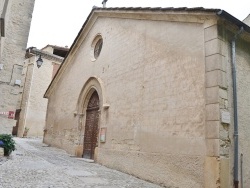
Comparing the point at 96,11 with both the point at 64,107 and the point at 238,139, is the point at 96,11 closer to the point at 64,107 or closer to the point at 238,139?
the point at 64,107

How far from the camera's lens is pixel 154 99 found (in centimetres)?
616

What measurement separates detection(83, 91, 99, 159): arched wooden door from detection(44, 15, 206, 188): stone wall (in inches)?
40.0

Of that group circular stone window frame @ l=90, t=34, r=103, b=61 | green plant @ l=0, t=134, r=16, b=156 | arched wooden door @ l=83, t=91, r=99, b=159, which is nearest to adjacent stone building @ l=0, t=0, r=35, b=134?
green plant @ l=0, t=134, r=16, b=156

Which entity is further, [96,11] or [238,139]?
[96,11]

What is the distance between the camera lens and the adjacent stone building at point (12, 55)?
341 inches

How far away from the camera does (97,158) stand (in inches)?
320

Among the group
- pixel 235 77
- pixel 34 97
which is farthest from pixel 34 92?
pixel 235 77

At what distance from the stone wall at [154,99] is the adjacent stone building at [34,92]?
37.4ft

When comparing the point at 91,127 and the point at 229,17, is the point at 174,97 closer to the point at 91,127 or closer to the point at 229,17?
the point at 229,17

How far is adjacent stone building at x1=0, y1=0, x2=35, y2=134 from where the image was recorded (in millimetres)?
8672

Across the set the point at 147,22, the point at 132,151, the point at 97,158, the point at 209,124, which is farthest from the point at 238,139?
the point at 97,158

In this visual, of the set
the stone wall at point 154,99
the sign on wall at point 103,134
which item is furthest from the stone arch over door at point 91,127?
the stone wall at point 154,99

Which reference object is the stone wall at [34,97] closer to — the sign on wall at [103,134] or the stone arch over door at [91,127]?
the stone arch over door at [91,127]

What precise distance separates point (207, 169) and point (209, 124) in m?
0.82
